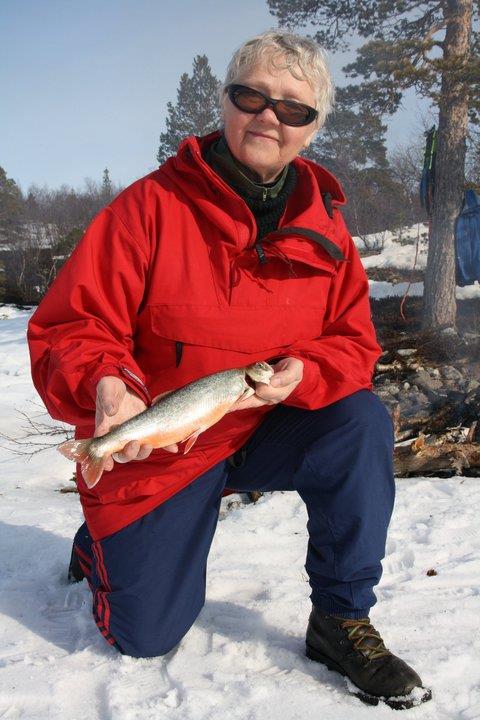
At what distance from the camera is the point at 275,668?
2.36m

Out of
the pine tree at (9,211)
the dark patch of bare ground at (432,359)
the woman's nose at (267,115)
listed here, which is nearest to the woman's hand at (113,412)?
the woman's nose at (267,115)

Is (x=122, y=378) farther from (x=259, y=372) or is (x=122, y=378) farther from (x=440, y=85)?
(x=440, y=85)

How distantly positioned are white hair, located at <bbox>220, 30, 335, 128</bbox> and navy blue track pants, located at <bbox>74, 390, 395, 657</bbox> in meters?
1.42

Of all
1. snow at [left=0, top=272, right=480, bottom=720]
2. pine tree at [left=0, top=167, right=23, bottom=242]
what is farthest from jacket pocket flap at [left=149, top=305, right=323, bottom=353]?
pine tree at [left=0, top=167, right=23, bottom=242]

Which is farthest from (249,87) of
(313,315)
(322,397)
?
(322,397)

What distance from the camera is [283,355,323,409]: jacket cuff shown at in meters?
2.47

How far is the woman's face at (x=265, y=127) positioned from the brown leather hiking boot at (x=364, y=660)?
1.94 m

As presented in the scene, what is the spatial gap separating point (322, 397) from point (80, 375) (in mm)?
998

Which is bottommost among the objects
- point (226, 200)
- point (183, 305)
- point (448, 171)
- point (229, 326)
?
point (229, 326)

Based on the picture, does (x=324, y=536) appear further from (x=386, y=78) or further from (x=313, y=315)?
(x=386, y=78)

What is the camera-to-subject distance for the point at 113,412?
212 centimetres

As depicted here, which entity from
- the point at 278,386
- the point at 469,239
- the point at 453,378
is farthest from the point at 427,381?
the point at 278,386

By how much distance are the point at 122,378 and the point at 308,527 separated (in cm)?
101

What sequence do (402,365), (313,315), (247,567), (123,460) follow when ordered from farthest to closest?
(402,365)
(247,567)
(313,315)
(123,460)
